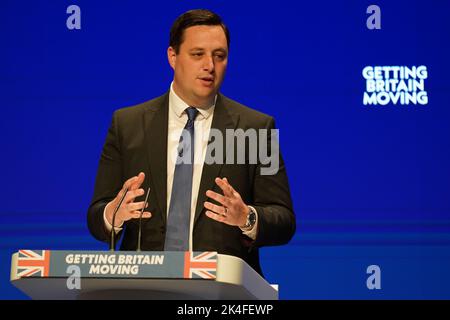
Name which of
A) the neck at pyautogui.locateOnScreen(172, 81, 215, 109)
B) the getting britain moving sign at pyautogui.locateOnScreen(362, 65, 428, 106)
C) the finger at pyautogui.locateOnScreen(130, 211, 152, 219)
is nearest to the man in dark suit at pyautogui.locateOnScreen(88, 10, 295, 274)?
the neck at pyautogui.locateOnScreen(172, 81, 215, 109)

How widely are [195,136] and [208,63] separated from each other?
0.32 m

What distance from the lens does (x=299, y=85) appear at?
4.97 m

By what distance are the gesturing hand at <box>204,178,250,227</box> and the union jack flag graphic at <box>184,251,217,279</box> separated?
19.7 inches

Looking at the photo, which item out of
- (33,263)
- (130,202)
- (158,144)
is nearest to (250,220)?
(130,202)

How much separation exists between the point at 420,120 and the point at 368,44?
492mm

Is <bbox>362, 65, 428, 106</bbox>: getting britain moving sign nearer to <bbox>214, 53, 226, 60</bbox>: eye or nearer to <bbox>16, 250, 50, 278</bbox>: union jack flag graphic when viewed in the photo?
<bbox>214, 53, 226, 60</bbox>: eye

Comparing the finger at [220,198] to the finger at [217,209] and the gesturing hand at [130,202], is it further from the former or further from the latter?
the gesturing hand at [130,202]

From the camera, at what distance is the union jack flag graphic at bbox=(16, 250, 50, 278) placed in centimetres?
294

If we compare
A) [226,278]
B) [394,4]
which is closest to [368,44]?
[394,4]

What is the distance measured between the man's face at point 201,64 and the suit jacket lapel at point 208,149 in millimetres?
66

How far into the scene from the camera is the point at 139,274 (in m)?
2.87

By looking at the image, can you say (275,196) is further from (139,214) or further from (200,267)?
(200,267)

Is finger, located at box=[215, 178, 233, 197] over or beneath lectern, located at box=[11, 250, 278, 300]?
over

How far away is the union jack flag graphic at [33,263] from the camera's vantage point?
2.94 meters
